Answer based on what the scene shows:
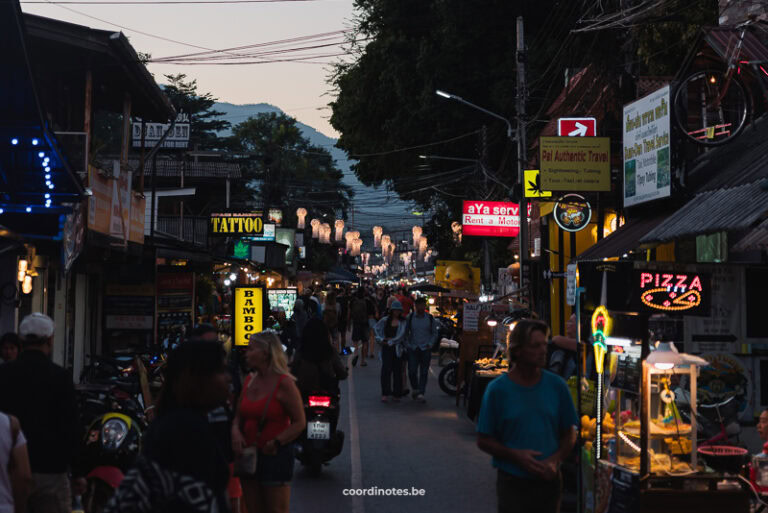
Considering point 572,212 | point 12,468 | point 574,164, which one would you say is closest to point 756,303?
point 574,164

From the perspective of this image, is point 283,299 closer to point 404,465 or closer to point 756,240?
point 404,465

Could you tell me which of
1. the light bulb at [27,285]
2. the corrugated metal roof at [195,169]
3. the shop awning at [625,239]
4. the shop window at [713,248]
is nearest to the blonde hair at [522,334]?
the shop window at [713,248]

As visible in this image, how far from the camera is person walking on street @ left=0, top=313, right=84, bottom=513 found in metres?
6.02

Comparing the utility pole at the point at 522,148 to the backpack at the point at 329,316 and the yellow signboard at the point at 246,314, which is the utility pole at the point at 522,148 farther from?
the yellow signboard at the point at 246,314

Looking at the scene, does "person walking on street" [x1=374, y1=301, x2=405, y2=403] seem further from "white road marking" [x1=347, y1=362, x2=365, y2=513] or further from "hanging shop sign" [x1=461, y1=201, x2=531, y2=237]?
"hanging shop sign" [x1=461, y1=201, x2=531, y2=237]

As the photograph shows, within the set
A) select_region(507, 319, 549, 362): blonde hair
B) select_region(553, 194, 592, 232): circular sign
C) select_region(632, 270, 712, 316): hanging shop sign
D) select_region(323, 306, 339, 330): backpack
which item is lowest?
select_region(323, 306, 339, 330): backpack

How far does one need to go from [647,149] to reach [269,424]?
9594 millimetres

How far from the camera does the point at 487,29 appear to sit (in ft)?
123

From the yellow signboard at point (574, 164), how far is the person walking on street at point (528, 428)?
41.1 ft

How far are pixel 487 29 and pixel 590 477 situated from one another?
3113 centimetres

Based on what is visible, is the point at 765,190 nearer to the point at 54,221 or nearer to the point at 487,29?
the point at 54,221

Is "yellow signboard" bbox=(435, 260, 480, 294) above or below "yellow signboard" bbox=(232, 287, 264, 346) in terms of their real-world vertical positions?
above

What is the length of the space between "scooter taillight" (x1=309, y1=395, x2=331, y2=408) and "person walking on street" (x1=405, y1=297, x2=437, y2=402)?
7.30m

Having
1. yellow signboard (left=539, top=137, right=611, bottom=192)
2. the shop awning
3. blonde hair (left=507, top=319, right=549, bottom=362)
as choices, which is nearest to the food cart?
blonde hair (left=507, top=319, right=549, bottom=362)
